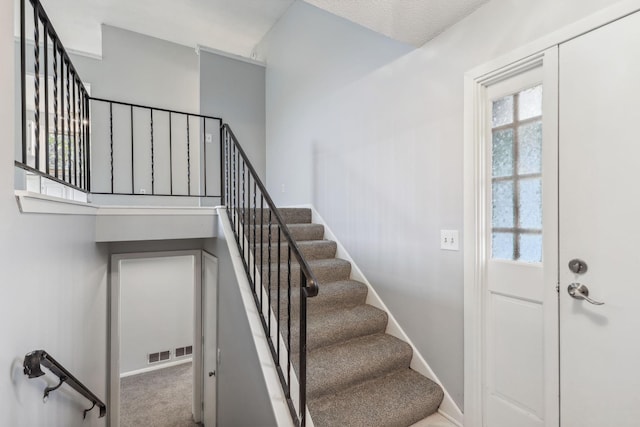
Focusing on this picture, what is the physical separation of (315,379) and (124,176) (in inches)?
164

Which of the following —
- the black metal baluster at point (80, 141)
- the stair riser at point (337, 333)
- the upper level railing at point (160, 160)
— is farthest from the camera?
the upper level railing at point (160, 160)

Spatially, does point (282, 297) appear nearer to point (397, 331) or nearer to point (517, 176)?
point (397, 331)

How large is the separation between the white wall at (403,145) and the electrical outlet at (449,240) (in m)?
0.04

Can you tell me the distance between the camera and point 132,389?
4.51 meters

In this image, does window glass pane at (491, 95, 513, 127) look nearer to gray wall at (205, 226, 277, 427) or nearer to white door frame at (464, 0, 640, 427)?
white door frame at (464, 0, 640, 427)

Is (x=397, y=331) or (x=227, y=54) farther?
(x=227, y=54)

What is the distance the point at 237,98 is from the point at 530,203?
3948 millimetres

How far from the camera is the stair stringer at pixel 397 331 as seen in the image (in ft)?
6.16

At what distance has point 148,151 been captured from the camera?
4.61 meters

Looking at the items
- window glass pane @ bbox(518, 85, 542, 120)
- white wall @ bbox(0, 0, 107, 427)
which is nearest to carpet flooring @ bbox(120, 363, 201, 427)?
white wall @ bbox(0, 0, 107, 427)

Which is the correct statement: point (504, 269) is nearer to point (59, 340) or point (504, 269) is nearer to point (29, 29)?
point (59, 340)

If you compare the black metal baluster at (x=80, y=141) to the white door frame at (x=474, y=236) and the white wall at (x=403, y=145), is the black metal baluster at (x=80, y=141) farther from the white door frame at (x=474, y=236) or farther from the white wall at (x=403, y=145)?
the white door frame at (x=474, y=236)

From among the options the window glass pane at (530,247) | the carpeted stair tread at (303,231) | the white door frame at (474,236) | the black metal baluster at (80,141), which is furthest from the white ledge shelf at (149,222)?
the window glass pane at (530,247)

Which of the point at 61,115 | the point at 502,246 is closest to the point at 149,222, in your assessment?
the point at 61,115
